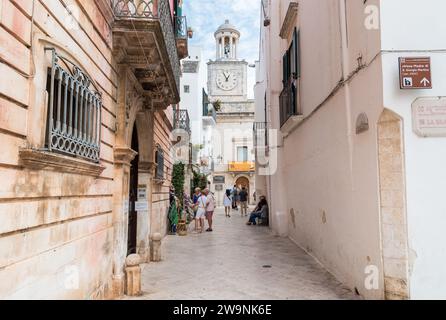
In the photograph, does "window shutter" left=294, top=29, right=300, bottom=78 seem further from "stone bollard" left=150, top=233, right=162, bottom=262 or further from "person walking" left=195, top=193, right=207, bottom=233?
"person walking" left=195, top=193, right=207, bottom=233

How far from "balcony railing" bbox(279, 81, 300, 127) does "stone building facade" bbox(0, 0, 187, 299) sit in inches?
153

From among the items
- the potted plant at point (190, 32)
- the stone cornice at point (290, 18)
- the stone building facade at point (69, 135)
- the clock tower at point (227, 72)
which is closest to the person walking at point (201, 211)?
the potted plant at point (190, 32)

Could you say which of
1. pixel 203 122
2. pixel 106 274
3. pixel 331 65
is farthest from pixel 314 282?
pixel 203 122

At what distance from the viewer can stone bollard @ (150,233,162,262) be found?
27.3 ft

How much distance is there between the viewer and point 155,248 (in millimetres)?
8359

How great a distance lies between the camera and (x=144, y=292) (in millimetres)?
5992

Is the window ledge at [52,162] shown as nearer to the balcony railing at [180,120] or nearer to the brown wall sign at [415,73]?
the brown wall sign at [415,73]

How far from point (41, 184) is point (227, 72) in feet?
138

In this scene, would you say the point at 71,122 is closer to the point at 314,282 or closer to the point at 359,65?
the point at 359,65

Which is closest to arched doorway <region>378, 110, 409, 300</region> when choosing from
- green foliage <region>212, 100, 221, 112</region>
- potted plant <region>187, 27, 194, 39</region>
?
potted plant <region>187, 27, 194, 39</region>

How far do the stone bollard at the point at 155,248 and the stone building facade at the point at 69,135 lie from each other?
6.87 feet

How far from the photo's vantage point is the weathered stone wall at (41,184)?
2.78 meters

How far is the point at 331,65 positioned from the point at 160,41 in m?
3.13

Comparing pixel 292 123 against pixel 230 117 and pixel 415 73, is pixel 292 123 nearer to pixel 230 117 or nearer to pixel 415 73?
pixel 415 73
